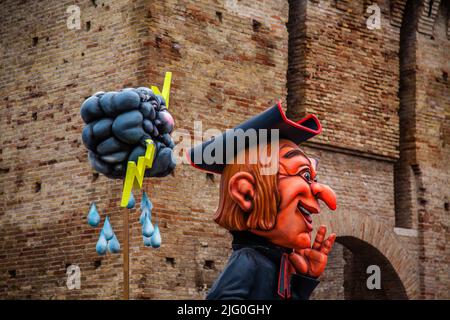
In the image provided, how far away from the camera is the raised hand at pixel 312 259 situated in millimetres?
7848

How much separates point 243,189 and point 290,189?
1.09 ft

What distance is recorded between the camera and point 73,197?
14.5 meters

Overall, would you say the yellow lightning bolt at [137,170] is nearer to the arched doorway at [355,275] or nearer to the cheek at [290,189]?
the cheek at [290,189]

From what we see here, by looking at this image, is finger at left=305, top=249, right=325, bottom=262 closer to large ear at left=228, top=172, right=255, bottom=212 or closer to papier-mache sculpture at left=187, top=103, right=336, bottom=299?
papier-mache sculpture at left=187, top=103, right=336, bottom=299

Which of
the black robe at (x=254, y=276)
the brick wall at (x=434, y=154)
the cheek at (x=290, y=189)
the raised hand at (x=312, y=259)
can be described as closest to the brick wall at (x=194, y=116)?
the brick wall at (x=434, y=154)

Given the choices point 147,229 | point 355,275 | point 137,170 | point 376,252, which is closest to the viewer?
point 137,170

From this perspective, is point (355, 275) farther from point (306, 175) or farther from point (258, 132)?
point (258, 132)

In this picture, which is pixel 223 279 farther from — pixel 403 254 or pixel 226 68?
pixel 403 254

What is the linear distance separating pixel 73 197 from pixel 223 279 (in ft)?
23.8

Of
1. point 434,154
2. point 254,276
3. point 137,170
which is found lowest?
point 254,276

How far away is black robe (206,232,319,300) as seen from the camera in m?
7.40

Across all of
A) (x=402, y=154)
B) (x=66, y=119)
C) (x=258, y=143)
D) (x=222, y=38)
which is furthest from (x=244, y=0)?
(x=258, y=143)

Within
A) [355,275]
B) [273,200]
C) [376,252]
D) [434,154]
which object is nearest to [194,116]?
[376,252]

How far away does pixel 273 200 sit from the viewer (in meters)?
7.71
